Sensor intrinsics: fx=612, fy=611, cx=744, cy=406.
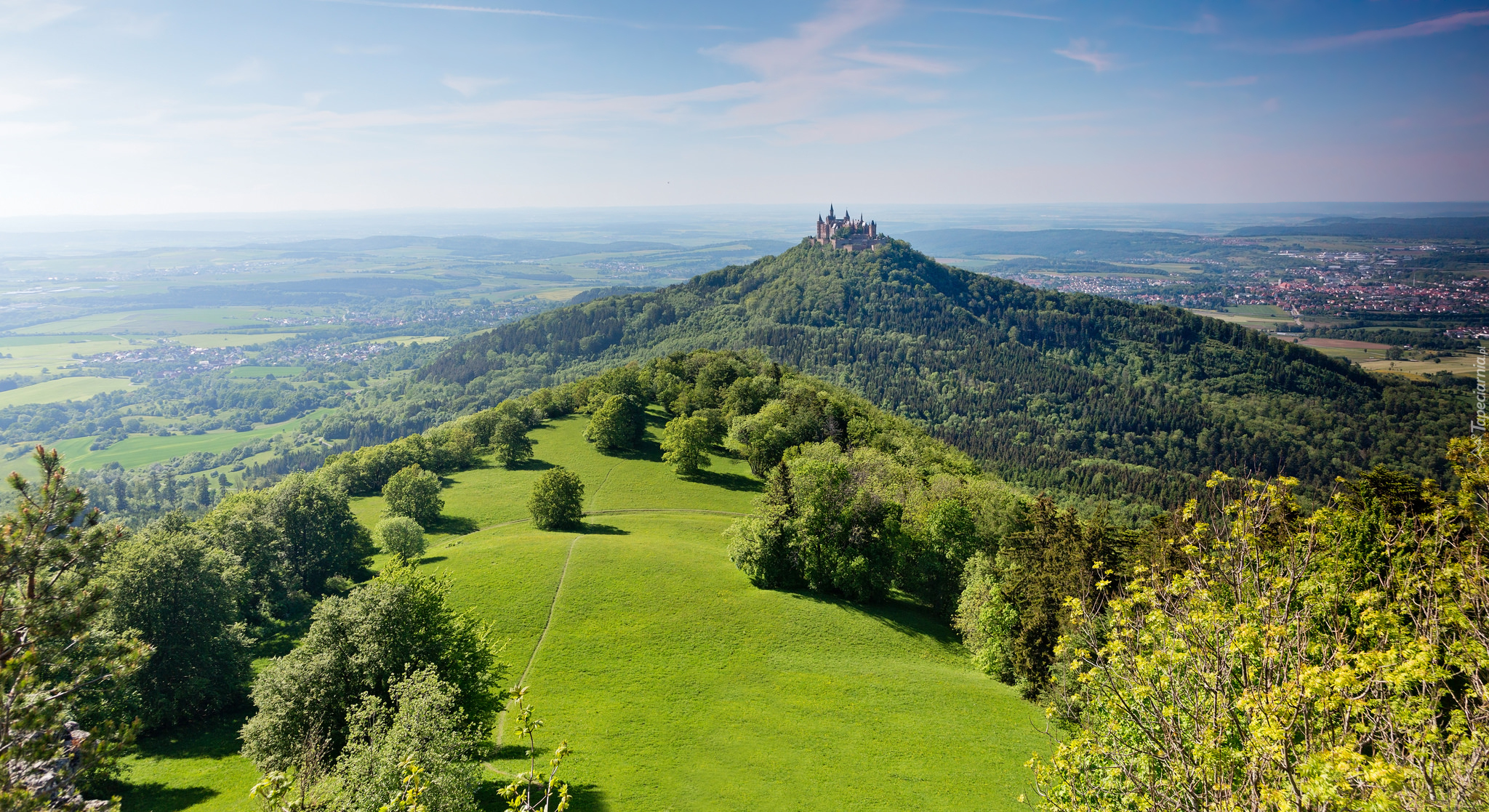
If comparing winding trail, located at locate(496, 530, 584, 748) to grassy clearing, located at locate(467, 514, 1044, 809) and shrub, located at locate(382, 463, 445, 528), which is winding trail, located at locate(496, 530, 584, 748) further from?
shrub, located at locate(382, 463, 445, 528)

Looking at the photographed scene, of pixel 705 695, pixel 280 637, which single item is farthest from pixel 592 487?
pixel 705 695

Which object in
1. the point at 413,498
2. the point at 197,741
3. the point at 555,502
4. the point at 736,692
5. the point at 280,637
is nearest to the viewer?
the point at 197,741

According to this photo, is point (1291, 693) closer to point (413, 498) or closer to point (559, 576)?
point (559, 576)

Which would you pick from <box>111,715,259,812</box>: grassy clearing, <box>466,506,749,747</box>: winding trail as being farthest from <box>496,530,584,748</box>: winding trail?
<box>111,715,259,812</box>: grassy clearing

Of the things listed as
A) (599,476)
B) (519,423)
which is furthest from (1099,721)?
(519,423)

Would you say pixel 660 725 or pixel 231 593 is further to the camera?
pixel 231 593

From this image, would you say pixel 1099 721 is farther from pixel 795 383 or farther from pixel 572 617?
pixel 795 383

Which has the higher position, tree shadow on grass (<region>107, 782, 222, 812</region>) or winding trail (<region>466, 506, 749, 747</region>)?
tree shadow on grass (<region>107, 782, 222, 812</region>)
